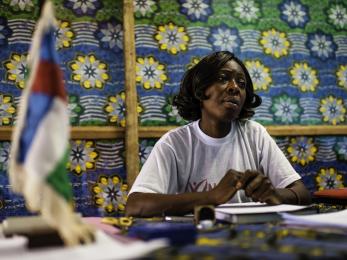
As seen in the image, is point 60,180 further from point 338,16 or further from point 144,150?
point 338,16

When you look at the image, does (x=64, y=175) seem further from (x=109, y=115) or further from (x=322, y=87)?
(x=322, y=87)

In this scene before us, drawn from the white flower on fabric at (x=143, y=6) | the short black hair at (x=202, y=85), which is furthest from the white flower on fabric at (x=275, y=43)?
the white flower on fabric at (x=143, y=6)

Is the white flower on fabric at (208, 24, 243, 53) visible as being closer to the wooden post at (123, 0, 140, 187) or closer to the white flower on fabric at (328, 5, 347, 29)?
the wooden post at (123, 0, 140, 187)

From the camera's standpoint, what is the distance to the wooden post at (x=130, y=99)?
266 cm

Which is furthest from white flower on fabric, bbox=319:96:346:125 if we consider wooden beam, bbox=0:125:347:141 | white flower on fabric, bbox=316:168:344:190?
white flower on fabric, bbox=316:168:344:190

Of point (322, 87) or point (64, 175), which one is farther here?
point (322, 87)

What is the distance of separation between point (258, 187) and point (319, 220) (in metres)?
0.42

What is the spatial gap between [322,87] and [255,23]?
0.65 meters

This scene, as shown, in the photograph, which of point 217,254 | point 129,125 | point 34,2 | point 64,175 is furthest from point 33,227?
point 34,2

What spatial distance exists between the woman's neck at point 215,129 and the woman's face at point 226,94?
2cm

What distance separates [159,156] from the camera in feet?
6.52

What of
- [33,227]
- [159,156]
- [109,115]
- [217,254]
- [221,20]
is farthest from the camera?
[221,20]

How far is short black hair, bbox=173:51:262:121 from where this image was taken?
7.07 feet

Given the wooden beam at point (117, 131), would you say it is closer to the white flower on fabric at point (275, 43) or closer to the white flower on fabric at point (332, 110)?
the white flower on fabric at point (332, 110)
